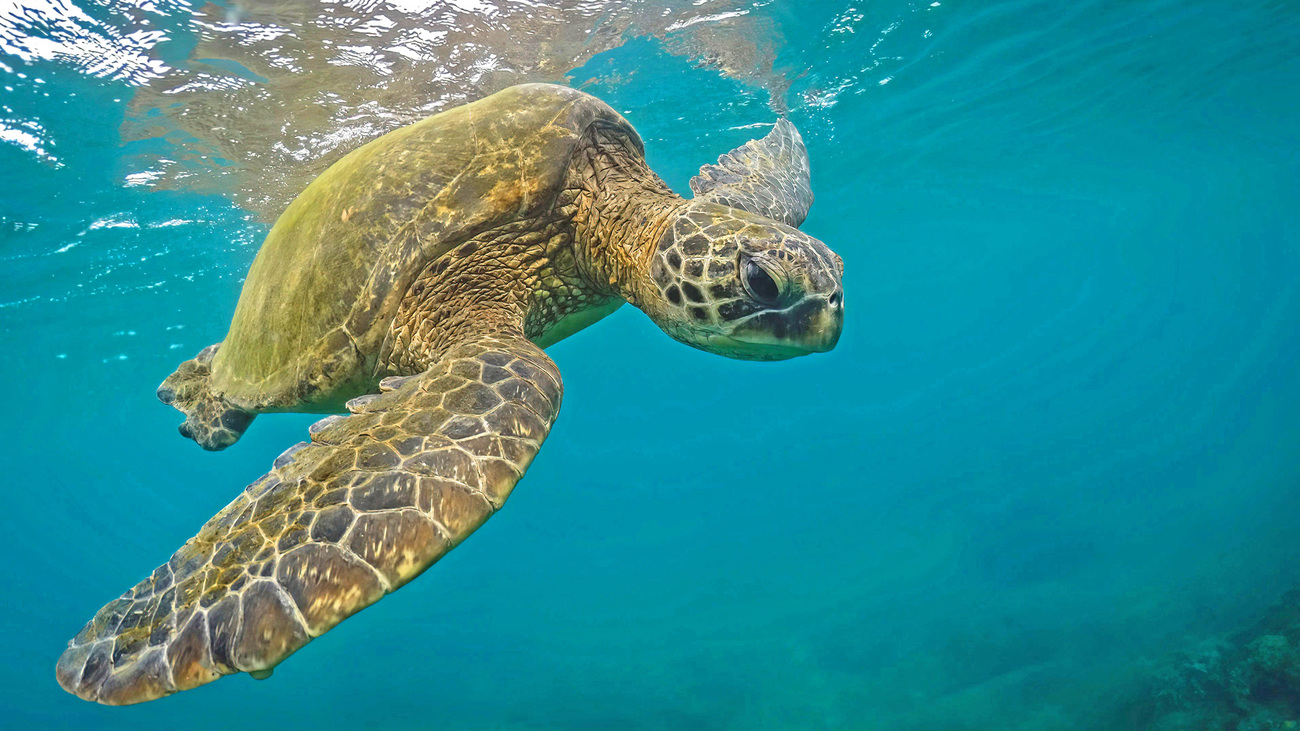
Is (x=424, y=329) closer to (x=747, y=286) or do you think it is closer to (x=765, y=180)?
(x=747, y=286)

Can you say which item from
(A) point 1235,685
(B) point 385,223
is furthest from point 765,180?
(A) point 1235,685

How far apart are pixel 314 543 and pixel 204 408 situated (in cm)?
361

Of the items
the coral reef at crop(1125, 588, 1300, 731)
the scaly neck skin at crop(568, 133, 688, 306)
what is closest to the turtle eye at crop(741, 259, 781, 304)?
the scaly neck skin at crop(568, 133, 688, 306)

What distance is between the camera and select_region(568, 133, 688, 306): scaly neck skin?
3205mm

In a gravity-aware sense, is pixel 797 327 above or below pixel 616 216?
below

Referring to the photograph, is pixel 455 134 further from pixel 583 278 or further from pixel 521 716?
pixel 521 716

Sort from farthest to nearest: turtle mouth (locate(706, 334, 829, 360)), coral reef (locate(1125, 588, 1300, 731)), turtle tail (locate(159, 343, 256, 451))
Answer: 1. coral reef (locate(1125, 588, 1300, 731))
2. turtle tail (locate(159, 343, 256, 451))
3. turtle mouth (locate(706, 334, 829, 360))

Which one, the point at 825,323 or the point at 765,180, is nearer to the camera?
the point at 825,323

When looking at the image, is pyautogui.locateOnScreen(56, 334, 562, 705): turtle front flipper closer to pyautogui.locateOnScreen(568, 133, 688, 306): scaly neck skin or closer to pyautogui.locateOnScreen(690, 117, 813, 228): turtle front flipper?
pyautogui.locateOnScreen(568, 133, 688, 306): scaly neck skin

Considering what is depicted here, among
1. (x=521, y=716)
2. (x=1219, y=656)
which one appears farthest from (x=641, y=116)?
(x=521, y=716)

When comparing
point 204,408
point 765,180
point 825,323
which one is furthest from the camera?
point 204,408

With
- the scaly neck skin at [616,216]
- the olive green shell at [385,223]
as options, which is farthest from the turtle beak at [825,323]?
the olive green shell at [385,223]

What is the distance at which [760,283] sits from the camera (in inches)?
104

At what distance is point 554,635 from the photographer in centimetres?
2169
